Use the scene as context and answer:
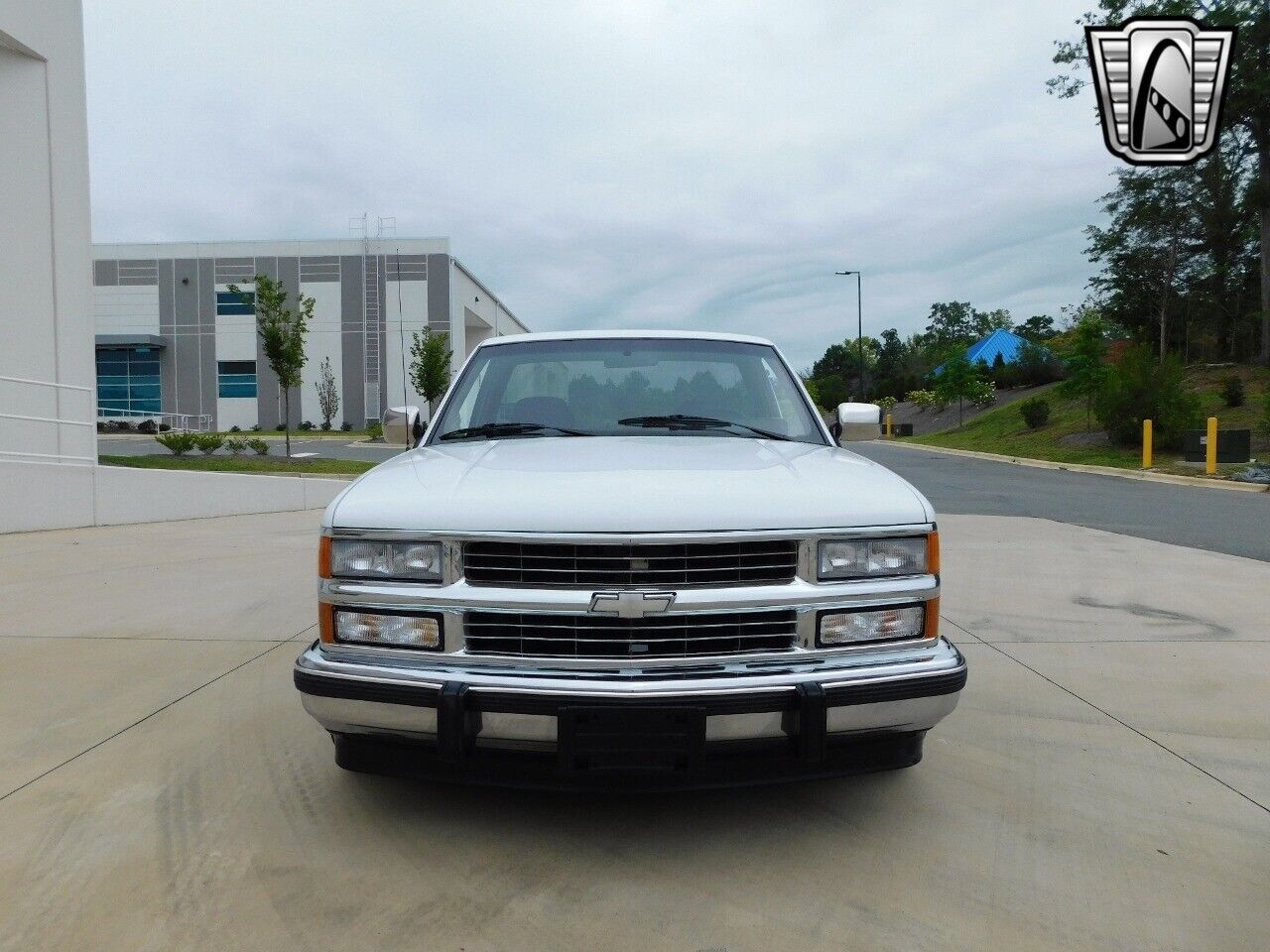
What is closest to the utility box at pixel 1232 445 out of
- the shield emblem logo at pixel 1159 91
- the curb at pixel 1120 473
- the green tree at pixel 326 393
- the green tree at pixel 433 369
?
the curb at pixel 1120 473

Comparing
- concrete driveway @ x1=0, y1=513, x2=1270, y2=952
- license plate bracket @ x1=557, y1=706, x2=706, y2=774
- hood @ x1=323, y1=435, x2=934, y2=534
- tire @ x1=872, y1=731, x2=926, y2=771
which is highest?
hood @ x1=323, y1=435, x2=934, y2=534

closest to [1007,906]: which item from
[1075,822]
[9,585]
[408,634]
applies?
[1075,822]

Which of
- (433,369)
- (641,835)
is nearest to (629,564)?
(641,835)

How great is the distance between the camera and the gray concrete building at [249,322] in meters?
47.3

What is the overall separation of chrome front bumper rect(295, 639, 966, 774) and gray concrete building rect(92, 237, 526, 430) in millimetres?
45982

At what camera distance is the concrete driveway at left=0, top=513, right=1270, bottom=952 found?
221cm

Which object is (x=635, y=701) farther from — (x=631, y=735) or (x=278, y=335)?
(x=278, y=335)

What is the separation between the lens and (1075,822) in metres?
2.79

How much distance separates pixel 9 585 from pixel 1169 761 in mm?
7382

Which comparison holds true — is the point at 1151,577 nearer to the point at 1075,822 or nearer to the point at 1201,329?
the point at 1075,822

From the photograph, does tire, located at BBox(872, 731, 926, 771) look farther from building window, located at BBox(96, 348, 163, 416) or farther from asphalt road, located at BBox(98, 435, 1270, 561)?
building window, located at BBox(96, 348, 163, 416)

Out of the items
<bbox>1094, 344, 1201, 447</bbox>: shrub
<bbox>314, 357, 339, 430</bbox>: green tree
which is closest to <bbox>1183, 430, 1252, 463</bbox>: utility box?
<bbox>1094, 344, 1201, 447</bbox>: shrub

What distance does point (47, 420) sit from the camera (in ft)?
33.0

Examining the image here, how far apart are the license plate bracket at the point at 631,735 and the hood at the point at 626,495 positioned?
0.48 meters
